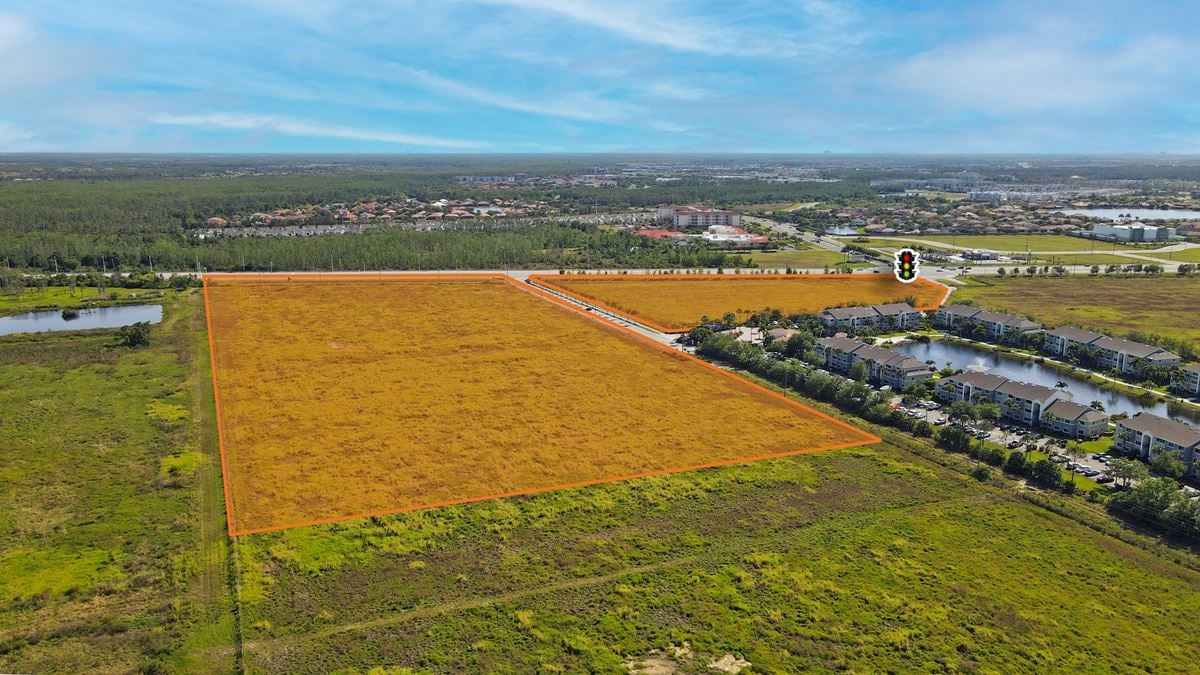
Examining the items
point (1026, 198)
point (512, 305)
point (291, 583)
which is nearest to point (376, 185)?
point (512, 305)

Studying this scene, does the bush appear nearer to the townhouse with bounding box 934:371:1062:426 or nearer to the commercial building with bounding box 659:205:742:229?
the townhouse with bounding box 934:371:1062:426

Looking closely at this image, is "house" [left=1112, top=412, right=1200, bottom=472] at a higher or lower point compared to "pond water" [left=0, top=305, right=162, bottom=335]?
lower

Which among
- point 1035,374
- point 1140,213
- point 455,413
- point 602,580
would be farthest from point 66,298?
point 1140,213

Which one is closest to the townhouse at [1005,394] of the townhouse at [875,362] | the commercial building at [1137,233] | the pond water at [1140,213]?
the townhouse at [875,362]

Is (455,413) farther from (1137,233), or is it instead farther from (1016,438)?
(1137,233)

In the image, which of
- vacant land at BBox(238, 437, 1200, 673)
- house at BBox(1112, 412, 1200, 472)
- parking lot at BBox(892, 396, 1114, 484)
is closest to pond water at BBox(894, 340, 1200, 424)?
parking lot at BBox(892, 396, 1114, 484)
